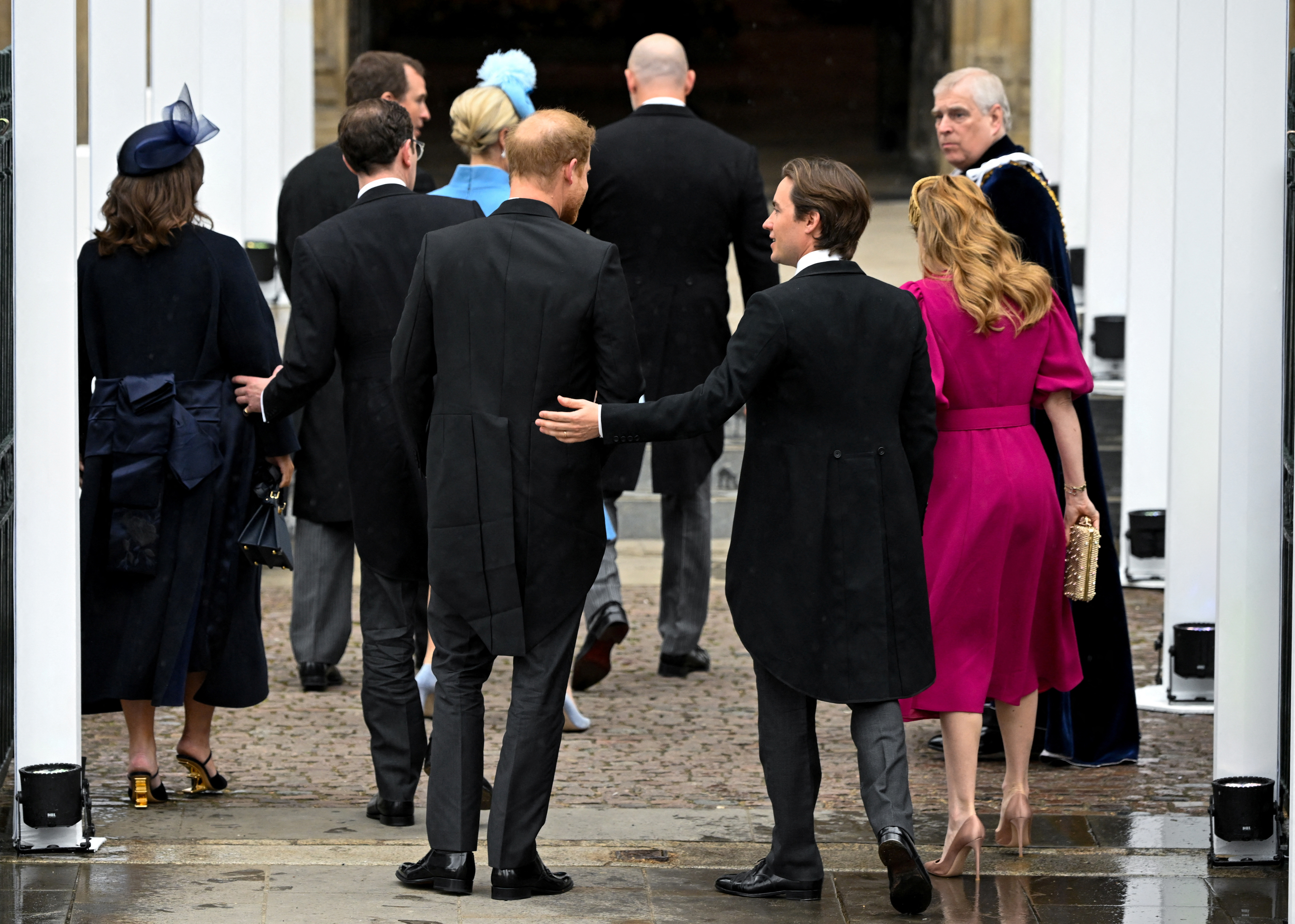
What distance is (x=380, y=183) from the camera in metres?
5.30

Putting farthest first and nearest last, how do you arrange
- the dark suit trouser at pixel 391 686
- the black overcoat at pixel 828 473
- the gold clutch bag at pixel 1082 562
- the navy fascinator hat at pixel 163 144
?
the navy fascinator hat at pixel 163 144 < the dark suit trouser at pixel 391 686 < the gold clutch bag at pixel 1082 562 < the black overcoat at pixel 828 473

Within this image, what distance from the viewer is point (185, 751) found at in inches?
220

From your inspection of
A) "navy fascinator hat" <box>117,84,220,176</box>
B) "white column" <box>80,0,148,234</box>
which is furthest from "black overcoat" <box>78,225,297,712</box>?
"white column" <box>80,0,148,234</box>

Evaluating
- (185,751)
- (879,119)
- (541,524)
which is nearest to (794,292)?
(541,524)

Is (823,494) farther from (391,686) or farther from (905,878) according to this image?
(391,686)

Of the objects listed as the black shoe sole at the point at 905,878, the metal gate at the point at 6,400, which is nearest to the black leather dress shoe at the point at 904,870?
the black shoe sole at the point at 905,878

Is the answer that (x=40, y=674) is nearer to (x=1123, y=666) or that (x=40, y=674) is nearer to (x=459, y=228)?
(x=459, y=228)

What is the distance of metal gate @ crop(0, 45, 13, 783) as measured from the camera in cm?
498

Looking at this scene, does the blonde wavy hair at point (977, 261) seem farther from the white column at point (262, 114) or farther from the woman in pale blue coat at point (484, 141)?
the white column at point (262, 114)

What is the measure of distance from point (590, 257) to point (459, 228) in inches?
12.8

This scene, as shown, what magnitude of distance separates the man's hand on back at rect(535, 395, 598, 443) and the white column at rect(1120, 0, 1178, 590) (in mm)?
4762

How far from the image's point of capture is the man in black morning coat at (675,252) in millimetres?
6898

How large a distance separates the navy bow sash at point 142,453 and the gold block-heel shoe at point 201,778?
1.95 feet

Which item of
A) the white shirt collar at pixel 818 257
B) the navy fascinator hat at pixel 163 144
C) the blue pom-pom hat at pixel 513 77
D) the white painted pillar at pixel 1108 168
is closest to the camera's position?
the white shirt collar at pixel 818 257
